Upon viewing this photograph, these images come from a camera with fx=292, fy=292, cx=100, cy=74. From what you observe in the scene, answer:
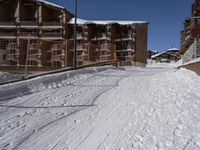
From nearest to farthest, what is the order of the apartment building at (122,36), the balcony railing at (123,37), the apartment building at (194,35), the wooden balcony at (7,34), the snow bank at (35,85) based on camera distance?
the snow bank at (35,85) < the apartment building at (194,35) < the apartment building at (122,36) < the balcony railing at (123,37) < the wooden balcony at (7,34)

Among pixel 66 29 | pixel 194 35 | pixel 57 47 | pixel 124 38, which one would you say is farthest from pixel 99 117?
pixel 66 29

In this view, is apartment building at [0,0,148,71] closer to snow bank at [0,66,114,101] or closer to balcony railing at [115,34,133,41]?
balcony railing at [115,34,133,41]

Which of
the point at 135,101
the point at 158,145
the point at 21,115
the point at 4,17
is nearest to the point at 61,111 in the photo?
the point at 21,115

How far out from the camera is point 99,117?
730 cm

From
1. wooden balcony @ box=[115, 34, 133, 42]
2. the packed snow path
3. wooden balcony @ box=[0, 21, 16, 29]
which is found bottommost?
the packed snow path

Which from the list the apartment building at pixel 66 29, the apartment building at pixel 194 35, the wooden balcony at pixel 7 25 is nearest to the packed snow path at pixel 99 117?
the apartment building at pixel 194 35

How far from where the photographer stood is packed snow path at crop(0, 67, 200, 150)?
5.66 metres

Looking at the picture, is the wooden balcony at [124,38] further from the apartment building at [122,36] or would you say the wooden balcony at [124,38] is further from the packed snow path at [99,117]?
the packed snow path at [99,117]

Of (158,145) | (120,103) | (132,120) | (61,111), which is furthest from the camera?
(120,103)

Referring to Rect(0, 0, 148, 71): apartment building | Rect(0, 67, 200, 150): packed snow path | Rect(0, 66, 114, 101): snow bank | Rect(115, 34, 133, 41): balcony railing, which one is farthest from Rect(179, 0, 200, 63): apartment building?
Answer: Rect(115, 34, 133, 41): balcony railing

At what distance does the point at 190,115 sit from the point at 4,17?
49.5 m

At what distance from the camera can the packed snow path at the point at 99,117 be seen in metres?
5.66

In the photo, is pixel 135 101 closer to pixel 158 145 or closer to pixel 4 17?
pixel 158 145

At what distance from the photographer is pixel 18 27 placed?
49.0 m
